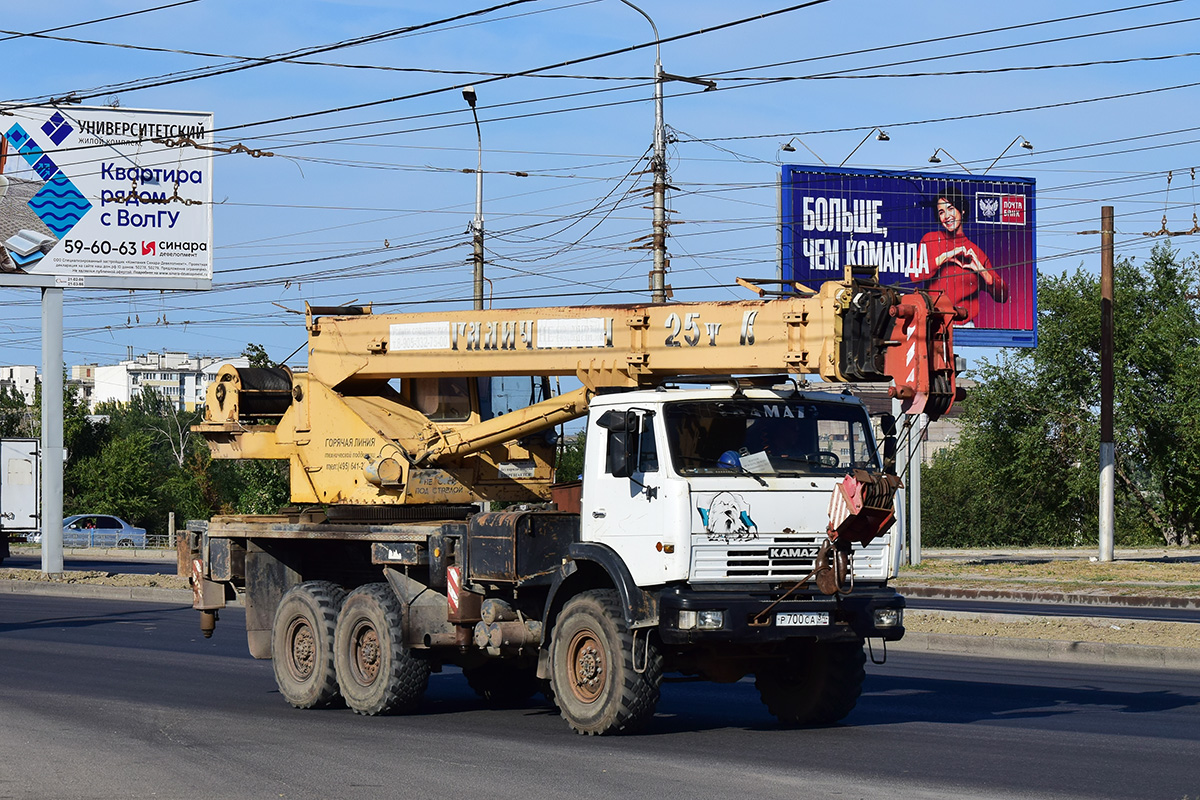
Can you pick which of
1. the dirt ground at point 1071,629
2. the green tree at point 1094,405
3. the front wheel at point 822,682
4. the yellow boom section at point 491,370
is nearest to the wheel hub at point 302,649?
the yellow boom section at point 491,370

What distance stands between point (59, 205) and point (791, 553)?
101 feet

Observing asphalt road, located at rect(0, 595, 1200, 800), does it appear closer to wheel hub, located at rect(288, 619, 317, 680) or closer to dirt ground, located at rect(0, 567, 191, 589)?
wheel hub, located at rect(288, 619, 317, 680)

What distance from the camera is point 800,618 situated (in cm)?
1120

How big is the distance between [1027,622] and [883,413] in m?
9.88

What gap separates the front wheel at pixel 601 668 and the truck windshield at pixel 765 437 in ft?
4.12

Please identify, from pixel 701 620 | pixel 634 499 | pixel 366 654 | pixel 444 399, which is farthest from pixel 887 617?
pixel 444 399

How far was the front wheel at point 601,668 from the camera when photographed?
443 inches

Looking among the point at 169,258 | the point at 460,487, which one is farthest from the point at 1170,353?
the point at 460,487

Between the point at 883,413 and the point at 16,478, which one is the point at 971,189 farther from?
the point at 883,413

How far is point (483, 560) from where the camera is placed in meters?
12.5

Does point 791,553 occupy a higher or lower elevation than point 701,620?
higher

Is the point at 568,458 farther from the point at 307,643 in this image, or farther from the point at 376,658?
the point at 307,643

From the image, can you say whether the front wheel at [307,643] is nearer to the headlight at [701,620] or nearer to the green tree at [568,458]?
the green tree at [568,458]

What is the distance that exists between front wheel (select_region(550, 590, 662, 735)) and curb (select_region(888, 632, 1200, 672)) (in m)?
6.41
